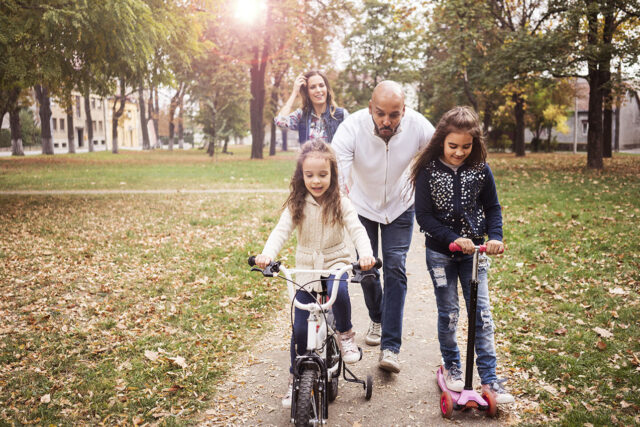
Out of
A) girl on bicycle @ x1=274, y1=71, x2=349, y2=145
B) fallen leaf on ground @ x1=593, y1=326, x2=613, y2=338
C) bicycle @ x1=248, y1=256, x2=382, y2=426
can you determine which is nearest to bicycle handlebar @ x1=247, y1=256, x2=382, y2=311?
bicycle @ x1=248, y1=256, x2=382, y2=426

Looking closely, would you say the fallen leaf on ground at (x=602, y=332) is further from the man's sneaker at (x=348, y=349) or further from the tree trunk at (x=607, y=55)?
the tree trunk at (x=607, y=55)

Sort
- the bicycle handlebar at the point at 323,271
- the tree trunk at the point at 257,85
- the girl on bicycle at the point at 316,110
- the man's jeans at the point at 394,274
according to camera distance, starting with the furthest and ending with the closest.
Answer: the tree trunk at the point at 257,85 → the girl on bicycle at the point at 316,110 → the man's jeans at the point at 394,274 → the bicycle handlebar at the point at 323,271

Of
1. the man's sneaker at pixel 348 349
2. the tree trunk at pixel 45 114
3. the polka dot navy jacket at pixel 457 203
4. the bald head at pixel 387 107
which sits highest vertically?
the tree trunk at pixel 45 114

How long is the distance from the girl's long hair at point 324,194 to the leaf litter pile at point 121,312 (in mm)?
1753

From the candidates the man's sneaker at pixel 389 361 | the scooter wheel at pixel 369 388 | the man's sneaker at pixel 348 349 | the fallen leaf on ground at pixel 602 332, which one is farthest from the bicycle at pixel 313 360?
the fallen leaf on ground at pixel 602 332

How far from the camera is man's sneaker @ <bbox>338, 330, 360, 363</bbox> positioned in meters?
3.76

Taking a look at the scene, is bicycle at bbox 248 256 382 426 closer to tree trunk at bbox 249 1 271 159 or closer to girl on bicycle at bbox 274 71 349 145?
girl on bicycle at bbox 274 71 349 145

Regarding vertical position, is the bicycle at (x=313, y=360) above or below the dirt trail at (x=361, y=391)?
above

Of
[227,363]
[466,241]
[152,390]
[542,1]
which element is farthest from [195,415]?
[542,1]

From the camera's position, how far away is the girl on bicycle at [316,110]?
518cm

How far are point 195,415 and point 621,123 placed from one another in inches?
2079

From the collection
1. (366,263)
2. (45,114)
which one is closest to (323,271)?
(366,263)

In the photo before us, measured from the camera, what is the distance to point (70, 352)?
16.0 ft

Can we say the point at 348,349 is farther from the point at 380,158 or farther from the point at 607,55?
the point at 607,55
